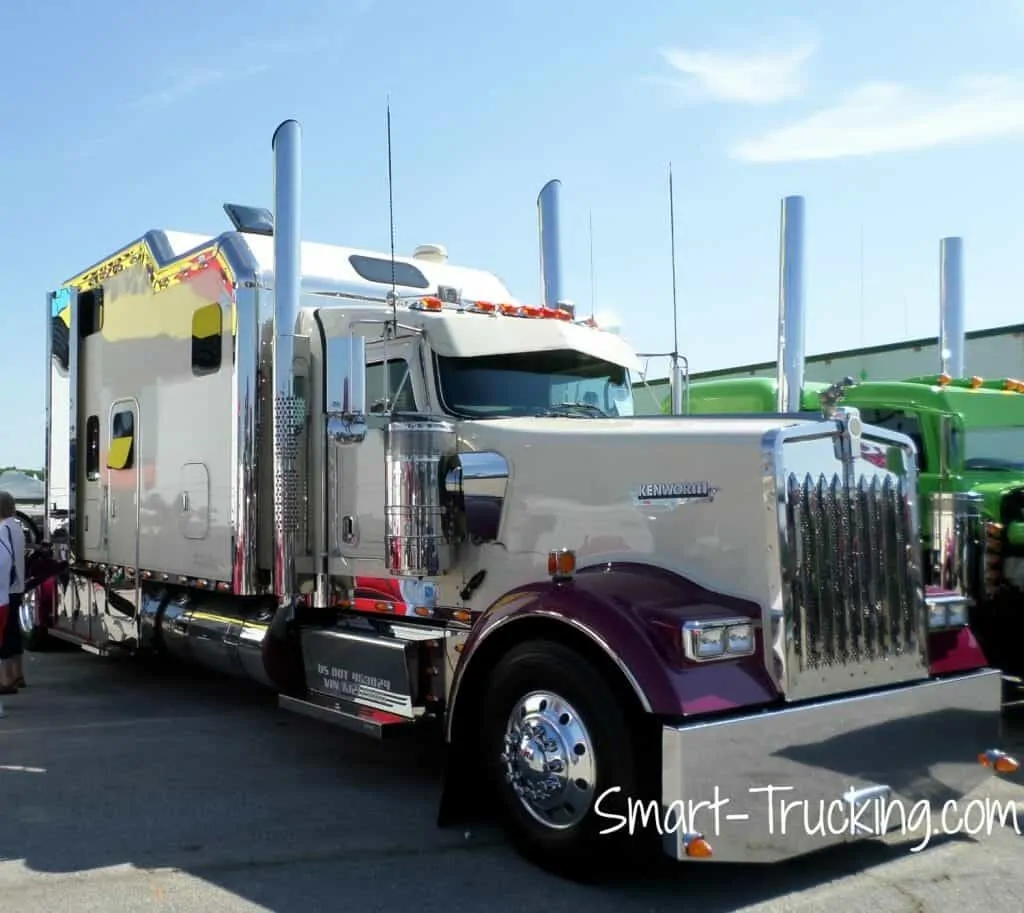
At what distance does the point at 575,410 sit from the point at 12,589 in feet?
15.3

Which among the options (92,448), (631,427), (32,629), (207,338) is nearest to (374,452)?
(631,427)

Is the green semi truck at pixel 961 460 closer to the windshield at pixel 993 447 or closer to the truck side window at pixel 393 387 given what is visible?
the windshield at pixel 993 447

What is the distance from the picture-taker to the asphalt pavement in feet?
13.9

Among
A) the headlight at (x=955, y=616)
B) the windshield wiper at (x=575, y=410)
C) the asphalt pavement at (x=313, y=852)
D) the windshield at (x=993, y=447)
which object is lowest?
the asphalt pavement at (x=313, y=852)

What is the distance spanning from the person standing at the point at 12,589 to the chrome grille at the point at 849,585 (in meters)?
5.94

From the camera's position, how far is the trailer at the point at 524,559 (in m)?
4.16

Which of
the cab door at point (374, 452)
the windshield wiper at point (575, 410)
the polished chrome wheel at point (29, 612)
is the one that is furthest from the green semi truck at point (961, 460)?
the polished chrome wheel at point (29, 612)

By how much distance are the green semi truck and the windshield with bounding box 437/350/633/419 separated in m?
0.69

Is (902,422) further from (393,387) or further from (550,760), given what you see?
(550,760)

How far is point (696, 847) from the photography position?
388 cm

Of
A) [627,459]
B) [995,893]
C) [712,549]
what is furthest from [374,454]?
[995,893]

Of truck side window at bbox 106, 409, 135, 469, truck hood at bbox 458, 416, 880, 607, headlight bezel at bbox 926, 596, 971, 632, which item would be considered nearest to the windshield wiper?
truck hood at bbox 458, 416, 880, 607

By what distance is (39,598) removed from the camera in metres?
10.0

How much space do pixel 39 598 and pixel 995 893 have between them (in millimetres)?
8422
